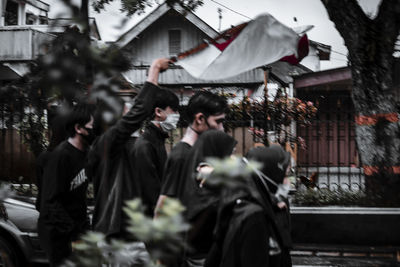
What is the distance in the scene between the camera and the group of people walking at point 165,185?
3.46m

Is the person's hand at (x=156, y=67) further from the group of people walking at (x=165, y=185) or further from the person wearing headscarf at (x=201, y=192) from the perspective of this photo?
the person wearing headscarf at (x=201, y=192)

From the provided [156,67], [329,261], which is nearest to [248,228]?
[156,67]

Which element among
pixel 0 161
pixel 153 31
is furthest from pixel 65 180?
pixel 153 31

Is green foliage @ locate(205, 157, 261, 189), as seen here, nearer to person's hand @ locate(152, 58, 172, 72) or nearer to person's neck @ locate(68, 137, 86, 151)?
person's hand @ locate(152, 58, 172, 72)

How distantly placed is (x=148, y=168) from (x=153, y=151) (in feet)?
0.71

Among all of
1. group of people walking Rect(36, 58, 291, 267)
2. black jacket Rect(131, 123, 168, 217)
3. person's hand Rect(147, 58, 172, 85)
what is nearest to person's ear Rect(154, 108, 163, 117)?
group of people walking Rect(36, 58, 291, 267)

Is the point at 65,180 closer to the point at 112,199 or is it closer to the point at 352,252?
the point at 112,199

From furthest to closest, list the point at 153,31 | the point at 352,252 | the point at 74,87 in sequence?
the point at 153,31 < the point at 352,252 < the point at 74,87

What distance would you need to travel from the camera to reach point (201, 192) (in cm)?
386

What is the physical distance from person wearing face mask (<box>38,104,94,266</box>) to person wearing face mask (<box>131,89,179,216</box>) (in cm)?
47

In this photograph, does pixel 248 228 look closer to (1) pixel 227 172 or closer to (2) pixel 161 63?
(2) pixel 161 63

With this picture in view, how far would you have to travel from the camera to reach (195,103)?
4363 mm

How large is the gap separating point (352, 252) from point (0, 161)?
5.09 m

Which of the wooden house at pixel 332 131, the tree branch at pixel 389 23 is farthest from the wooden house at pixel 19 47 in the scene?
the tree branch at pixel 389 23
